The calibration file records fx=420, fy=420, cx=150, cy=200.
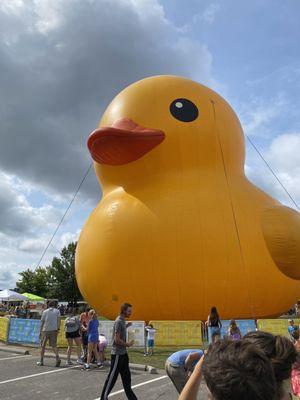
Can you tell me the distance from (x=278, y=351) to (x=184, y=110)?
40.2 ft

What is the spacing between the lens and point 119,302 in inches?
483

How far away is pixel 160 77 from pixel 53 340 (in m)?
9.25

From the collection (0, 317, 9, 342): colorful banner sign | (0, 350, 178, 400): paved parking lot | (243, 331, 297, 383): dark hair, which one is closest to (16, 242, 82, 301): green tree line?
(0, 317, 9, 342): colorful banner sign

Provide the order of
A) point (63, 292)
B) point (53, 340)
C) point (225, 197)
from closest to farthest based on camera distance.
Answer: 1. point (53, 340)
2. point (225, 197)
3. point (63, 292)

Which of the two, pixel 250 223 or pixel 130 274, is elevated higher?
pixel 250 223

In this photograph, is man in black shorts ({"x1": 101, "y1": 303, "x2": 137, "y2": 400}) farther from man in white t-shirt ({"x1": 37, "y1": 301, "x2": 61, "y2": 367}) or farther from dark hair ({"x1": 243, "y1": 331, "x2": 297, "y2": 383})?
man in white t-shirt ({"x1": 37, "y1": 301, "x2": 61, "y2": 367})

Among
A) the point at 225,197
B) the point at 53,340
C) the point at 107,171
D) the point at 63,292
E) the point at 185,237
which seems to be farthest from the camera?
the point at 63,292

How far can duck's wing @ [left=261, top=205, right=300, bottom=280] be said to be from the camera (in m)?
12.2

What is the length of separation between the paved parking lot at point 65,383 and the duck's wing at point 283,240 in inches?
223

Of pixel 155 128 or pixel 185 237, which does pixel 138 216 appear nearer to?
pixel 185 237

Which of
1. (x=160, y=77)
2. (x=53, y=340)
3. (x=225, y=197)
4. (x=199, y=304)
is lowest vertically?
(x=53, y=340)

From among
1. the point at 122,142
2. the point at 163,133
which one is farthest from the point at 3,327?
the point at 163,133

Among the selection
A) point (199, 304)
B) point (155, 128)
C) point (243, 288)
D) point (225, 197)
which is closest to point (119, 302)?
point (199, 304)

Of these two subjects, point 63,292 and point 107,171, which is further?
point 63,292
